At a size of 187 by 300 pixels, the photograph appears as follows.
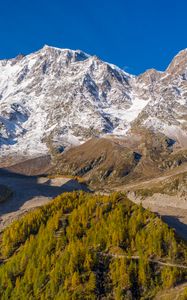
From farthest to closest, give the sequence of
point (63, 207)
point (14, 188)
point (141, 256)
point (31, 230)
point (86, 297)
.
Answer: point (14, 188)
point (63, 207)
point (31, 230)
point (141, 256)
point (86, 297)

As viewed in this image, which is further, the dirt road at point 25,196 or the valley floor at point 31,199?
the dirt road at point 25,196

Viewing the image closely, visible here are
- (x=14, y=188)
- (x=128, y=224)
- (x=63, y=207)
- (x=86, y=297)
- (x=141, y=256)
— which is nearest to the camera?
(x=86, y=297)

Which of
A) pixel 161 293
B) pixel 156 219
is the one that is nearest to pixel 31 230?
pixel 156 219

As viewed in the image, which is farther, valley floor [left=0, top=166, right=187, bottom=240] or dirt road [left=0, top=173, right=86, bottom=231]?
dirt road [left=0, top=173, right=86, bottom=231]

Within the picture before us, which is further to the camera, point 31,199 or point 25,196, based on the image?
point 25,196

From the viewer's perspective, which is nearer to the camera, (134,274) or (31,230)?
(134,274)

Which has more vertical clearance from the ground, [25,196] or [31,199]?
[25,196]

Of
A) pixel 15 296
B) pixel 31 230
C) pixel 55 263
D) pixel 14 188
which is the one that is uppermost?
pixel 14 188

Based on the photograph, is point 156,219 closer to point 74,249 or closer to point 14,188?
point 74,249

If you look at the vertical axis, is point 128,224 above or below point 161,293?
above
